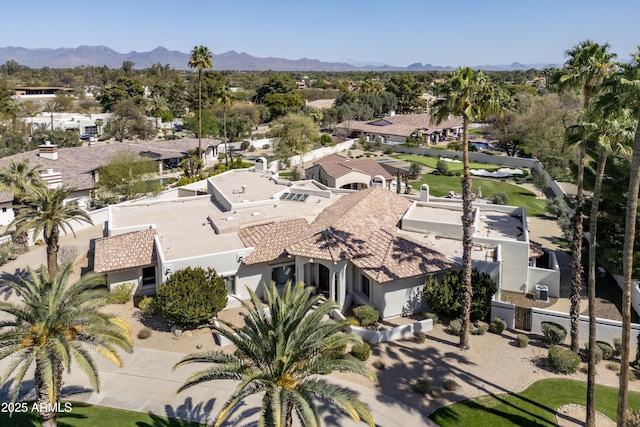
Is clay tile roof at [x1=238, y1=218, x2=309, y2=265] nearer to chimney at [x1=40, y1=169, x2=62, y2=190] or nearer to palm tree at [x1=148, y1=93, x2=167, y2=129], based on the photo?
chimney at [x1=40, y1=169, x2=62, y2=190]

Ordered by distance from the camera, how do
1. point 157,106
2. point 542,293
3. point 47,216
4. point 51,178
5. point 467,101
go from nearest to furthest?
point 467,101 < point 47,216 < point 542,293 < point 51,178 < point 157,106

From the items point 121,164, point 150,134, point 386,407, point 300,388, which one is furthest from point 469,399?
point 150,134

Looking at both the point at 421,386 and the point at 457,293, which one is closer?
the point at 421,386

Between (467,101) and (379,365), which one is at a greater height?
(467,101)

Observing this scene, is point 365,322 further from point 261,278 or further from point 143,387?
point 143,387

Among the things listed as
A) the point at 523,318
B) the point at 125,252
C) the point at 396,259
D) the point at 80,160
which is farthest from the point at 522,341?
the point at 80,160

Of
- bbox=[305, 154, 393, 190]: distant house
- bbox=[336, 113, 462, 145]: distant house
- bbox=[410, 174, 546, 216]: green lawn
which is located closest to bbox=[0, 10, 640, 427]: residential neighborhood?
bbox=[410, 174, 546, 216]: green lawn

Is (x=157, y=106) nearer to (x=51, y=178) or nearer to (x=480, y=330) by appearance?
(x=51, y=178)
